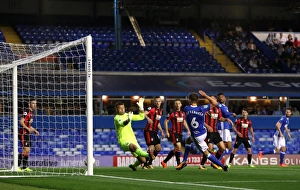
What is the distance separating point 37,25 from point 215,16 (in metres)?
12.1

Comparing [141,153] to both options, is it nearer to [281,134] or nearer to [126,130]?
[126,130]

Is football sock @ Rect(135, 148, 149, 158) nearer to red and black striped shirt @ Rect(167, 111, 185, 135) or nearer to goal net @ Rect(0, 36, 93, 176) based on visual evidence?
goal net @ Rect(0, 36, 93, 176)

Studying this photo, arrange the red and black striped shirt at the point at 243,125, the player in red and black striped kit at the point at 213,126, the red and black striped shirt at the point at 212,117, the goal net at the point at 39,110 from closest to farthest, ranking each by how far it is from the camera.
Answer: the goal net at the point at 39,110, the player in red and black striped kit at the point at 213,126, the red and black striped shirt at the point at 212,117, the red and black striped shirt at the point at 243,125

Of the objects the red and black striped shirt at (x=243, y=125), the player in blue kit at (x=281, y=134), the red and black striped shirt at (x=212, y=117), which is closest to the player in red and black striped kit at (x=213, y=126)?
the red and black striped shirt at (x=212, y=117)

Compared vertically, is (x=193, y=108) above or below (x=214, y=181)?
above

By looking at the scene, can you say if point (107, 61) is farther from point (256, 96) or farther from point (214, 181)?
point (214, 181)

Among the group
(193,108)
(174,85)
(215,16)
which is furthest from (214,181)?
(215,16)

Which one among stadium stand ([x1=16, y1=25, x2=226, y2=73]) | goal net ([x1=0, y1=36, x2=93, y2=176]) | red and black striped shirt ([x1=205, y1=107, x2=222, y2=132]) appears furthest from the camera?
stadium stand ([x1=16, y1=25, x2=226, y2=73])

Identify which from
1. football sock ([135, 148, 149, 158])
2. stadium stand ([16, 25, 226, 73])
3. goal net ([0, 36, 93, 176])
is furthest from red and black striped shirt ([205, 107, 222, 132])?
stadium stand ([16, 25, 226, 73])

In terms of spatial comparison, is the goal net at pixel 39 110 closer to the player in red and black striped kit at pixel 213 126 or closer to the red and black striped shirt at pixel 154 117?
the red and black striped shirt at pixel 154 117

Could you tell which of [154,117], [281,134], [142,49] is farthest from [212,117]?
[142,49]

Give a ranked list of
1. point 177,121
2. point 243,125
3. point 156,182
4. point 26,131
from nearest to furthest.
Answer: point 156,182
point 26,131
point 177,121
point 243,125

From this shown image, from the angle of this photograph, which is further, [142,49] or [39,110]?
[142,49]

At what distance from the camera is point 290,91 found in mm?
39719
